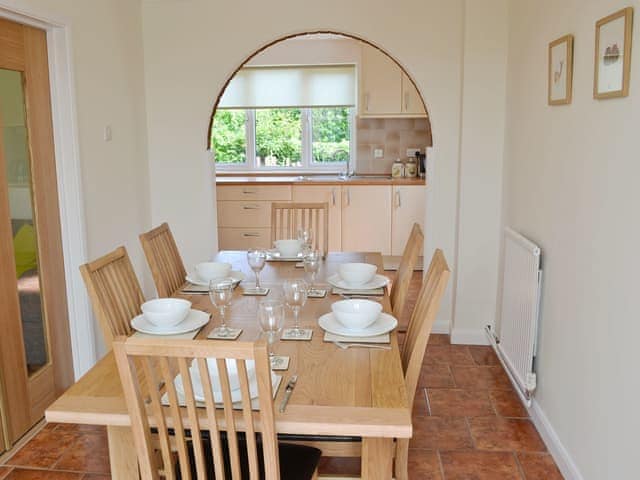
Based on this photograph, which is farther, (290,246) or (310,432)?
(290,246)

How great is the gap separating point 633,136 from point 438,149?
6.77 feet

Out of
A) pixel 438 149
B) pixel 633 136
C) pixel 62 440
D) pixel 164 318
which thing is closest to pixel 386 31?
pixel 438 149

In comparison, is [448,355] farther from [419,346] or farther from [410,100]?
[410,100]

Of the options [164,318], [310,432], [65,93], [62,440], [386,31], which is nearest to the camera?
[310,432]

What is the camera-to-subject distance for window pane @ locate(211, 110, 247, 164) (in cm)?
667

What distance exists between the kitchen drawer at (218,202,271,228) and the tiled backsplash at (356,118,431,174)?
1.25 meters

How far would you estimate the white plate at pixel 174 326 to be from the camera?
2.08 meters

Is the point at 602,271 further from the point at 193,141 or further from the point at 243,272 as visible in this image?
the point at 193,141

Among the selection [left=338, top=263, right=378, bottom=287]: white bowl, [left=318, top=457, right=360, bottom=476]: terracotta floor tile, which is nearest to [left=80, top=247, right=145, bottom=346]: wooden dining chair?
[left=338, top=263, right=378, bottom=287]: white bowl

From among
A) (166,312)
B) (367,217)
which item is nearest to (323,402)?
(166,312)

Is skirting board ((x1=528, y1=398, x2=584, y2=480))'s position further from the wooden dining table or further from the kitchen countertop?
the kitchen countertop

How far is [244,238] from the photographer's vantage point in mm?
5957

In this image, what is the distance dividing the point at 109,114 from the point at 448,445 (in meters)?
2.60

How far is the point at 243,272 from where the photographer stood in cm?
295
